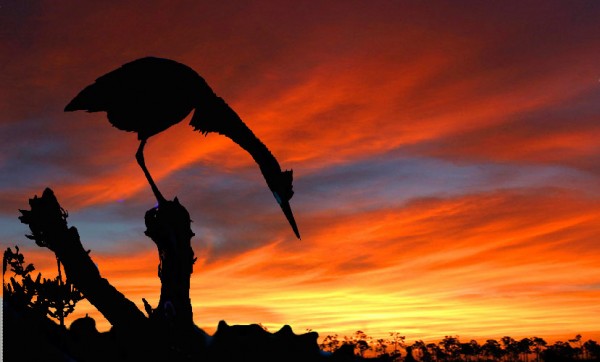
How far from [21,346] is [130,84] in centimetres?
659

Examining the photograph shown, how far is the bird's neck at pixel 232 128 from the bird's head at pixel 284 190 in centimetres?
8

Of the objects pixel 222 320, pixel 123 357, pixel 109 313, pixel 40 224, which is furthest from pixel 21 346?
pixel 40 224

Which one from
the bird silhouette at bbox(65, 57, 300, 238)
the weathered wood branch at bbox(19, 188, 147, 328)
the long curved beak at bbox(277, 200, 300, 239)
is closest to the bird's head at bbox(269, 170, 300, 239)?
the long curved beak at bbox(277, 200, 300, 239)

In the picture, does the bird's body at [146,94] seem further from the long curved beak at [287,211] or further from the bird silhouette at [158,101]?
the long curved beak at [287,211]

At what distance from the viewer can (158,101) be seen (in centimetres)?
773

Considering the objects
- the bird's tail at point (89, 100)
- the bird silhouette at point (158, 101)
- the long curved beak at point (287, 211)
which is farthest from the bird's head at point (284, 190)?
the bird's tail at point (89, 100)

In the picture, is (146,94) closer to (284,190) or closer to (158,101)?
(158,101)

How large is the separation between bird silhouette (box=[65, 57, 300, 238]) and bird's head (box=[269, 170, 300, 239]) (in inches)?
23.1

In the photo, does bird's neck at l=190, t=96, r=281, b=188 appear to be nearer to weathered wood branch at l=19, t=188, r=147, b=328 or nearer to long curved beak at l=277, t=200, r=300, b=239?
long curved beak at l=277, t=200, r=300, b=239

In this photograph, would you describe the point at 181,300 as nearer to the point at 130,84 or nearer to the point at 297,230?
the point at 297,230

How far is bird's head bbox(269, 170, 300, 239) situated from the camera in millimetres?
6926

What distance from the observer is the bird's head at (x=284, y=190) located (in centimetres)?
693

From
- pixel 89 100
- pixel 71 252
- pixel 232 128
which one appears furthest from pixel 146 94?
pixel 71 252

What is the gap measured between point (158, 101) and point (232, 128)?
1.00 meters
